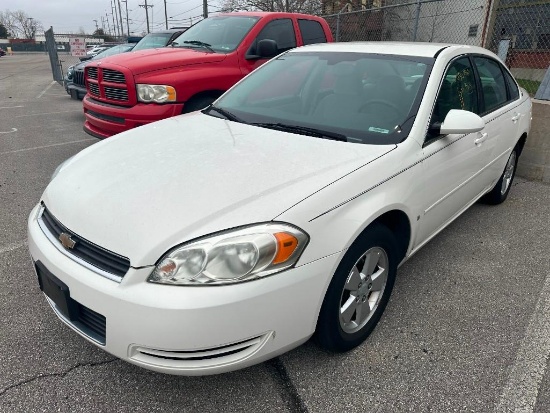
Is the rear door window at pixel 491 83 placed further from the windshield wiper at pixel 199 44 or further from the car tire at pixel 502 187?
the windshield wiper at pixel 199 44

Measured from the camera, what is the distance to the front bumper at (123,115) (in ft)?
14.9

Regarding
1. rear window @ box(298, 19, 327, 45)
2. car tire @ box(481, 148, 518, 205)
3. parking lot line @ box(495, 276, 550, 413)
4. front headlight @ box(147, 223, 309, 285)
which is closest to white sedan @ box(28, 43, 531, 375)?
front headlight @ box(147, 223, 309, 285)

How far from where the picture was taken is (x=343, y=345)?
7.12 ft

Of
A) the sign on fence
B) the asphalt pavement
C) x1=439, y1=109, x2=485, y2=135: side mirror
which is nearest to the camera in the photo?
the asphalt pavement

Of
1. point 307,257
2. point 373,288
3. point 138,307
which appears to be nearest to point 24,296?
point 138,307

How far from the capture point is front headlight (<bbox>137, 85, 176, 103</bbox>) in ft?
15.0

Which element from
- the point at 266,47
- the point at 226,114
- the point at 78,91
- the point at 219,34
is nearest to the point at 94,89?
the point at 219,34

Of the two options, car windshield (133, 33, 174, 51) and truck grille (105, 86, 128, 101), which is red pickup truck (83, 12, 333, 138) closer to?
truck grille (105, 86, 128, 101)

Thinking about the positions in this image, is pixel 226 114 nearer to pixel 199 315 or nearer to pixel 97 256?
pixel 97 256

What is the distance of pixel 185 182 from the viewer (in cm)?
201

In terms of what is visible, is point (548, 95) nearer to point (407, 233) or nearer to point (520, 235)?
point (520, 235)

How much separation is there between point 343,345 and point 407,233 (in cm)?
78

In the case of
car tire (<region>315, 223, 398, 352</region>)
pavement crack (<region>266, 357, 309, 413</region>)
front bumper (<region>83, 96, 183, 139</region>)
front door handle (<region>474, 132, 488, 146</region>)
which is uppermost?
front door handle (<region>474, 132, 488, 146</region>)

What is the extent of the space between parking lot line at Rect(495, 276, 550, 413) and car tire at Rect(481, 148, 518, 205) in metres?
1.75
